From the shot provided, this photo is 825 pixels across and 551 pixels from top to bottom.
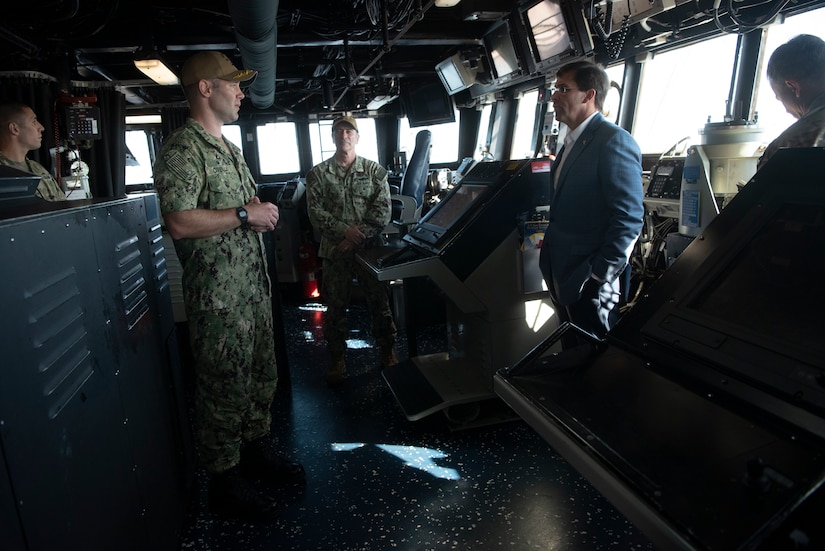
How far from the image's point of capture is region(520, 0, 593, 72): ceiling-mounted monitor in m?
3.91

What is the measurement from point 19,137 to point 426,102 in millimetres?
5492

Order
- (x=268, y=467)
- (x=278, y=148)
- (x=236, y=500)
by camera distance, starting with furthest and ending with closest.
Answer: (x=278, y=148), (x=268, y=467), (x=236, y=500)

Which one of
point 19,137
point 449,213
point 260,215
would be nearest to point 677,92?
point 449,213

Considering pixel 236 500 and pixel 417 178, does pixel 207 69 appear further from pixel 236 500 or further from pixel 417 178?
pixel 417 178

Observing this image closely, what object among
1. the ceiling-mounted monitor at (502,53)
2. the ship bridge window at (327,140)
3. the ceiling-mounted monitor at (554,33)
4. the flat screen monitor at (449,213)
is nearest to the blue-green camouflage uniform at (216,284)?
the flat screen monitor at (449,213)

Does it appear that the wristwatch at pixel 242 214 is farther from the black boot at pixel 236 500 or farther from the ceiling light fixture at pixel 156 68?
the ceiling light fixture at pixel 156 68

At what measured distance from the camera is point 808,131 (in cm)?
191

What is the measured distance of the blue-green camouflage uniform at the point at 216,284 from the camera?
1979mm

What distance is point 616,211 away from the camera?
7.13ft

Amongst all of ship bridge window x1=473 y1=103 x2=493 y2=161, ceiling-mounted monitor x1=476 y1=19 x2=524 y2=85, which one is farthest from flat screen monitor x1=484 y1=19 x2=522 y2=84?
ship bridge window x1=473 y1=103 x2=493 y2=161

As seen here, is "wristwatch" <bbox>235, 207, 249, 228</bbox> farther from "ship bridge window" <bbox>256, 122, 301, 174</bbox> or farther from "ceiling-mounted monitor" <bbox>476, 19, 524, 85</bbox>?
"ship bridge window" <bbox>256, 122, 301, 174</bbox>

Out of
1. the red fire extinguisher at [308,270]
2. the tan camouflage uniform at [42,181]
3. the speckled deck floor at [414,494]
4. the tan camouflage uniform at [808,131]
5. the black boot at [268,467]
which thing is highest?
the tan camouflage uniform at [42,181]

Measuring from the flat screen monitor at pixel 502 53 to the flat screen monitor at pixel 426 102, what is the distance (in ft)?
5.31

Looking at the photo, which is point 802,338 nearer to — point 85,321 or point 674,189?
point 85,321
